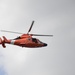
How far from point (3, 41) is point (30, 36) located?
10.6m

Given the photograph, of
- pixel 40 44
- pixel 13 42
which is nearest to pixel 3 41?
pixel 13 42

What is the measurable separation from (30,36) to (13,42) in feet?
25.2

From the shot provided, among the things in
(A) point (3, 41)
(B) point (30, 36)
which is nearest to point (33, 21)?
(B) point (30, 36)

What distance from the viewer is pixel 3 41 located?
11688 centimetres

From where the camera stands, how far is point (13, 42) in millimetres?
117438

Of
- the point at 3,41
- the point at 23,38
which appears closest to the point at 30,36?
the point at 23,38

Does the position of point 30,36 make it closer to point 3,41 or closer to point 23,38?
point 23,38

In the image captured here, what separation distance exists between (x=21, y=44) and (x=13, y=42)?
3489 millimetres

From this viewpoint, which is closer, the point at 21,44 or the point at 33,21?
the point at 21,44

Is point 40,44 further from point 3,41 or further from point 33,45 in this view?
point 3,41

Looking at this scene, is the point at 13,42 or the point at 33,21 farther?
the point at 33,21

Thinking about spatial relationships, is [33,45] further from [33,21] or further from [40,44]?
[33,21]

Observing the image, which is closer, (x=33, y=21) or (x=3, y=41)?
(x=3, y=41)

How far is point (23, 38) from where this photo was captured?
12169 cm
